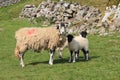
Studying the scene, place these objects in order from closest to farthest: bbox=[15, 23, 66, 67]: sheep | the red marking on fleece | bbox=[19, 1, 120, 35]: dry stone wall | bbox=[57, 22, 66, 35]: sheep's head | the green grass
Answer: the green grass, bbox=[57, 22, 66, 35]: sheep's head, bbox=[15, 23, 66, 67]: sheep, the red marking on fleece, bbox=[19, 1, 120, 35]: dry stone wall

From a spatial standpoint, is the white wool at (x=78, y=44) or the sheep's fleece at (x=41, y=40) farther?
the white wool at (x=78, y=44)

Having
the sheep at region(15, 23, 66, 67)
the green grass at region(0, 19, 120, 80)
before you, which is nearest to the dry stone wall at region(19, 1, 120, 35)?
the green grass at region(0, 19, 120, 80)

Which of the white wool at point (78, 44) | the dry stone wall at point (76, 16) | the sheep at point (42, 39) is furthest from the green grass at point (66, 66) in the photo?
the dry stone wall at point (76, 16)

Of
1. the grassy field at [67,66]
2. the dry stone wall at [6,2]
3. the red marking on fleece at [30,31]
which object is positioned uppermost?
the red marking on fleece at [30,31]

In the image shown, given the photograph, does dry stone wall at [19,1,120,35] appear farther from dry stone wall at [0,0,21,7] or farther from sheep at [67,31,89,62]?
dry stone wall at [0,0,21,7]

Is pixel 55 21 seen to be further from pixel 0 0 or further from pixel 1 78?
pixel 0 0

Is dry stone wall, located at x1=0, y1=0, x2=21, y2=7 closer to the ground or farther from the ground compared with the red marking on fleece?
closer to the ground

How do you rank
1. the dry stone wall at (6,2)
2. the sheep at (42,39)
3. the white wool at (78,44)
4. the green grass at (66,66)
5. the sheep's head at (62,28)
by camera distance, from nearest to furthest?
the green grass at (66,66) < the sheep's head at (62,28) < the sheep at (42,39) < the white wool at (78,44) < the dry stone wall at (6,2)

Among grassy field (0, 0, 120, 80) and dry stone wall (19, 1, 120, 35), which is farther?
dry stone wall (19, 1, 120, 35)

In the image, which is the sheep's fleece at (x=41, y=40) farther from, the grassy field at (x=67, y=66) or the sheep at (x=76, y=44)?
the grassy field at (x=67, y=66)

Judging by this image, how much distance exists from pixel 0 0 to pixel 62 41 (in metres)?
53.4

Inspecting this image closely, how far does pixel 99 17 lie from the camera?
3881 centimetres

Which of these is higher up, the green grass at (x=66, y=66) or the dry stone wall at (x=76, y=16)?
the green grass at (x=66, y=66)

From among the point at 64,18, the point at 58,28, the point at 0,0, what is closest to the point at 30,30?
the point at 58,28
